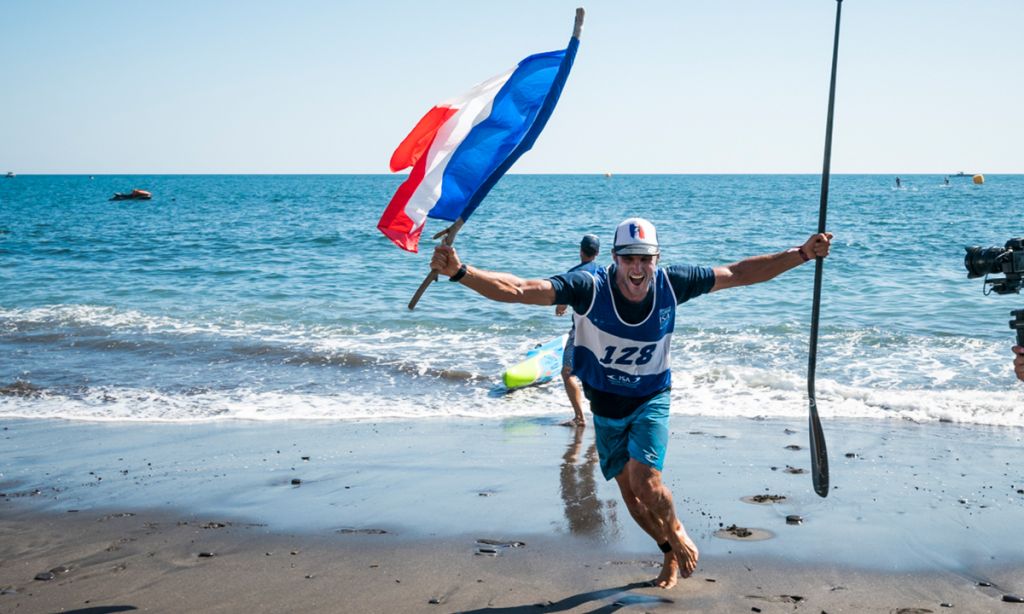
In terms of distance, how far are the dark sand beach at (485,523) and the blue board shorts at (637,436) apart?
698 millimetres

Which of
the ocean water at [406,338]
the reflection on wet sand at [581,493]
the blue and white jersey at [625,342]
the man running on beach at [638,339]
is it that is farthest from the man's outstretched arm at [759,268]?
the ocean water at [406,338]

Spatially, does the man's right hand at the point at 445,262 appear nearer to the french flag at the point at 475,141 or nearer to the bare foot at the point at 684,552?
the french flag at the point at 475,141

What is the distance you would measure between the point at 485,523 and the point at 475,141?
2.53 metres

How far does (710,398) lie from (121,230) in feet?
122

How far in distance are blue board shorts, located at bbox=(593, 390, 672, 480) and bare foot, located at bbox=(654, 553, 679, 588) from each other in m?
0.54

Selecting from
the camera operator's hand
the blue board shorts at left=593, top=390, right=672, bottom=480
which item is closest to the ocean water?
the blue board shorts at left=593, top=390, right=672, bottom=480

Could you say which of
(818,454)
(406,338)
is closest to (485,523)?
(818,454)

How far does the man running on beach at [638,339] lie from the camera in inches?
195

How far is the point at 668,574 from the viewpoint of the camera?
5207 mm

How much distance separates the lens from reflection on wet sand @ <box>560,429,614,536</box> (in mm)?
6328

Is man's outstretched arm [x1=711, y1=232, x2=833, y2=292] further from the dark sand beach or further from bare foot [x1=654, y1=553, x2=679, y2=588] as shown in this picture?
the dark sand beach

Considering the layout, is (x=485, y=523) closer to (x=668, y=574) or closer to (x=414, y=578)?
(x=414, y=578)

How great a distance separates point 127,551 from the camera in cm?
585

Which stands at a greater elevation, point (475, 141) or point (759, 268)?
point (475, 141)
